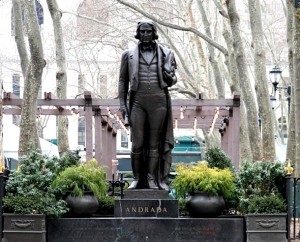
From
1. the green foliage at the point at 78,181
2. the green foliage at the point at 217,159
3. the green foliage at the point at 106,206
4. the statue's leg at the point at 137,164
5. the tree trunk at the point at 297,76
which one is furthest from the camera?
the tree trunk at the point at 297,76

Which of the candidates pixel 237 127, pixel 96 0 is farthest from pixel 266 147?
pixel 96 0

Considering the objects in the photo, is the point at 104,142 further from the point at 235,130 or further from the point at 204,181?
the point at 204,181

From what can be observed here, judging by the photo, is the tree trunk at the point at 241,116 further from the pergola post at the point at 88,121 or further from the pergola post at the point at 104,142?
the pergola post at the point at 88,121

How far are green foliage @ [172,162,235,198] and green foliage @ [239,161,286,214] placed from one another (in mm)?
232

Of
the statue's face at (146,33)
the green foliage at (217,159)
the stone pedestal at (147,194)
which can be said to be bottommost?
the stone pedestal at (147,194)

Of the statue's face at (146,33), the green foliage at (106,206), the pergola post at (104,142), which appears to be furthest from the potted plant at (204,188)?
the pergola post at (104,142)

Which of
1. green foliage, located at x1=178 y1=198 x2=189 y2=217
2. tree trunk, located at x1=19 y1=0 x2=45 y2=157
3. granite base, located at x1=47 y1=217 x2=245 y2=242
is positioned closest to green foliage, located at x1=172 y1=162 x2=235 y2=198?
green foliage, located at x1=178 y1=198 x2=189 y2=217

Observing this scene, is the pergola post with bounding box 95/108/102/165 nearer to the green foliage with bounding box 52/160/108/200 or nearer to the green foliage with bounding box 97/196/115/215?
the green foliage with bounding box 97/196/115/215

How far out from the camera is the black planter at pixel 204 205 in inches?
571

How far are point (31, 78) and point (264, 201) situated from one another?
10.5 meters

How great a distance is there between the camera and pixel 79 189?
47.9 ft

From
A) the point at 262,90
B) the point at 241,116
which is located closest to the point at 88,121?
the point at 262,90

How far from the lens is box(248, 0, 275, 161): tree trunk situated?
25844 mm

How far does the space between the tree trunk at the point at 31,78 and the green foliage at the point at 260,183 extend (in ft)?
29.7
